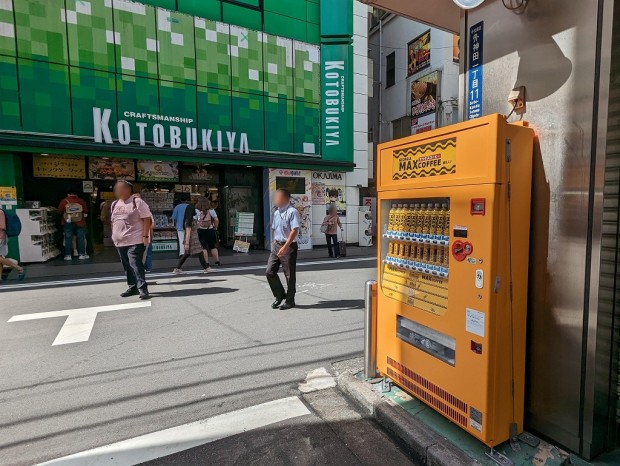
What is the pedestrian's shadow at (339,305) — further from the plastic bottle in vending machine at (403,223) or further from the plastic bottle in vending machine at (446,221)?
the plastic bottle in vending machine at (446,221)

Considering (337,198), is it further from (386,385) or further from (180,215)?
(386,385)

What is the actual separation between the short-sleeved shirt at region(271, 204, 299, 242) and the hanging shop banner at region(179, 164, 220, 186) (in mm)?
8741

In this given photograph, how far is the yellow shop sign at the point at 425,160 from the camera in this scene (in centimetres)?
244

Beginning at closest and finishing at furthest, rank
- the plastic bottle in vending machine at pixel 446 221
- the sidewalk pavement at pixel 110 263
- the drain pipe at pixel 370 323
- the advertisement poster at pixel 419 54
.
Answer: the plastic bottle in vending machine at pixel 446 221 → the drain pipe at pixel 370 323 → the sidewalk pavement at pixel 110 263 → the advertisement poster at pixel 419 54

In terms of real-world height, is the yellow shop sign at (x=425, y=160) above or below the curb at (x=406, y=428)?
above

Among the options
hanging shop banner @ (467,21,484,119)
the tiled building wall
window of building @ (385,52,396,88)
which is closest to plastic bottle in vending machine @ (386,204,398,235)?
hanging shop banner @ (467,21,484,119)

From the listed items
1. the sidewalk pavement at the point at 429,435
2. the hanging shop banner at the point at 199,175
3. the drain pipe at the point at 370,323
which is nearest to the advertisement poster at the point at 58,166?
the hanging shop banner at the point at 199,175

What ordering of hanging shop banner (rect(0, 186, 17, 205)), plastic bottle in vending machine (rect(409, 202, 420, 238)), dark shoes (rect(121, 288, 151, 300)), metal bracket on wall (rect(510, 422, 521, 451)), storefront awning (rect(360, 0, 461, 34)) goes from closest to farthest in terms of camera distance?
1. metal bracket on wall (rect(510, 422, 521, 451))
2. plastic bottle in vending machine (rect(409, 202, 420, 238))
3. storefront awning (rect(360, 0, 461, 34))
4. dark shoes (rect(121, 288, 151, 300))
5. hanging shop banner (rect(0, 186, 17, 205))

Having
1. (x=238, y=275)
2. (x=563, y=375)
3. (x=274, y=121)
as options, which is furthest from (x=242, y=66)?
(x=563, y=375)

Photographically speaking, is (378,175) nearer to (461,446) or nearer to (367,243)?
(461,446)

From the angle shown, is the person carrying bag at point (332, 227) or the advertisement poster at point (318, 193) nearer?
the person carrying bag at point (332, 227)

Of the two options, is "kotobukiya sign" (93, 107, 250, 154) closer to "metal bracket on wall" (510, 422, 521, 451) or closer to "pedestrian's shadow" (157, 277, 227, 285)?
"pedestrian's shadow" (157, 277, 227, 285)

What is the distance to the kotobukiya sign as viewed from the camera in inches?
406

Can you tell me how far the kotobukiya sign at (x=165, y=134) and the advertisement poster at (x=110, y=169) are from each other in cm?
202
